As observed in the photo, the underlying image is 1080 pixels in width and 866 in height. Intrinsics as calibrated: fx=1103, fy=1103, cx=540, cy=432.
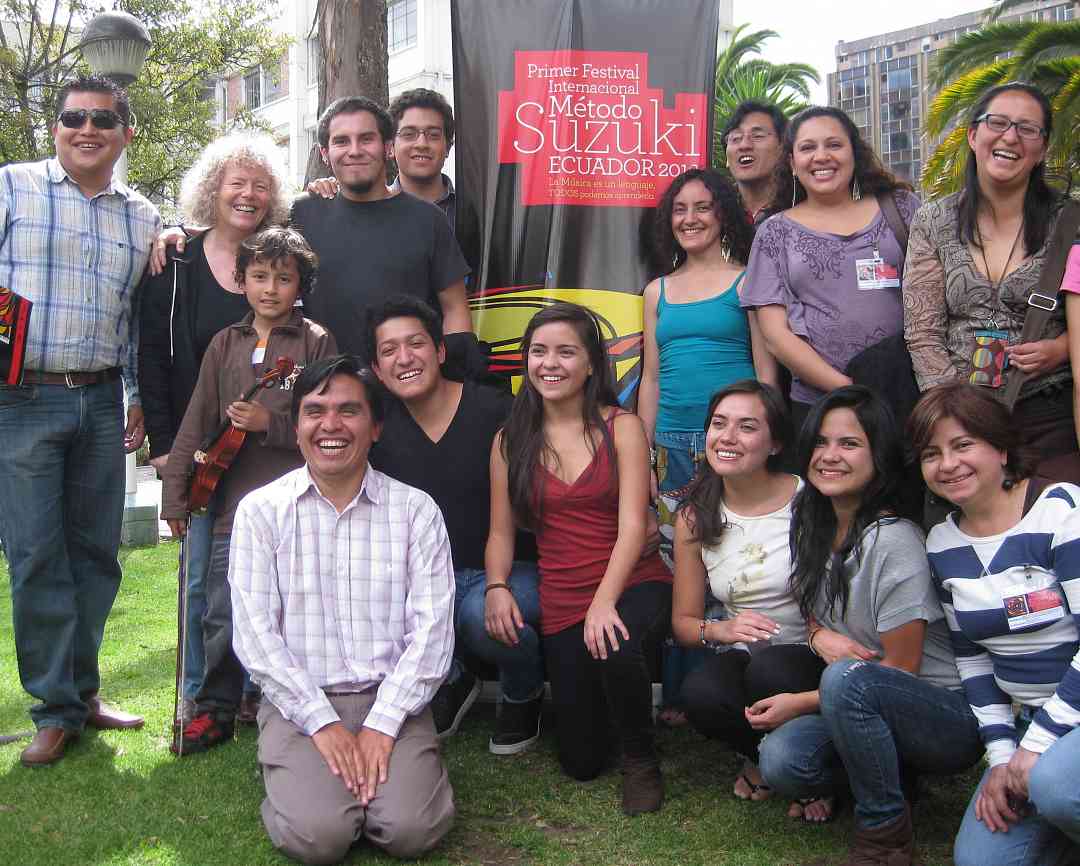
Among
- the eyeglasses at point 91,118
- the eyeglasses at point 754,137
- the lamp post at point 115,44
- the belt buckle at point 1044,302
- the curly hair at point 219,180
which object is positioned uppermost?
the lamp post at point 115,44

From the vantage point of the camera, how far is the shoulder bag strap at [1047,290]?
11.3 feet

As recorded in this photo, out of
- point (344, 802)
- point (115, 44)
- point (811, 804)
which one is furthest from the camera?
point (115, 44)

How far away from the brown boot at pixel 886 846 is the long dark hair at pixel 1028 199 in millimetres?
1855

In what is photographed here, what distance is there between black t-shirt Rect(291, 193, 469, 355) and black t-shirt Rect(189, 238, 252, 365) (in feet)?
0.91

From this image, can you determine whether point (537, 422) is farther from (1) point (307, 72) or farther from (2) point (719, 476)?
(1) point (307, 72)

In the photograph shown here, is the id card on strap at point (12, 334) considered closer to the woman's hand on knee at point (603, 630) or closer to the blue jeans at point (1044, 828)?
the woman's hand on knee at point (603, 630)

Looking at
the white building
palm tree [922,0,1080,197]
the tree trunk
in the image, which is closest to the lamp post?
the tree trunk

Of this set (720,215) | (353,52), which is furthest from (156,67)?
(720,215)

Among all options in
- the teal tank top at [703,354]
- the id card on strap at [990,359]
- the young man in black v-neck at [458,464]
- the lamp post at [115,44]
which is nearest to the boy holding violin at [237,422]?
the young man in black v-neck at [458,464]

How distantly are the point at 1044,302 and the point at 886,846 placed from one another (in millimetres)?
1725

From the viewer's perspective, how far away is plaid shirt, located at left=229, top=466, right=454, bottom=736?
354 cm

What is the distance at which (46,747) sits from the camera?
4129 millimetres

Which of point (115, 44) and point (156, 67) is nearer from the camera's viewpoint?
point (115, 44)

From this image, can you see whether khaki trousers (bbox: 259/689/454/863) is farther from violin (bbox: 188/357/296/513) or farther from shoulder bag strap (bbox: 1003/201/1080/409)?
shoulder bag strap (bbox: 1003/201/1080/409)
